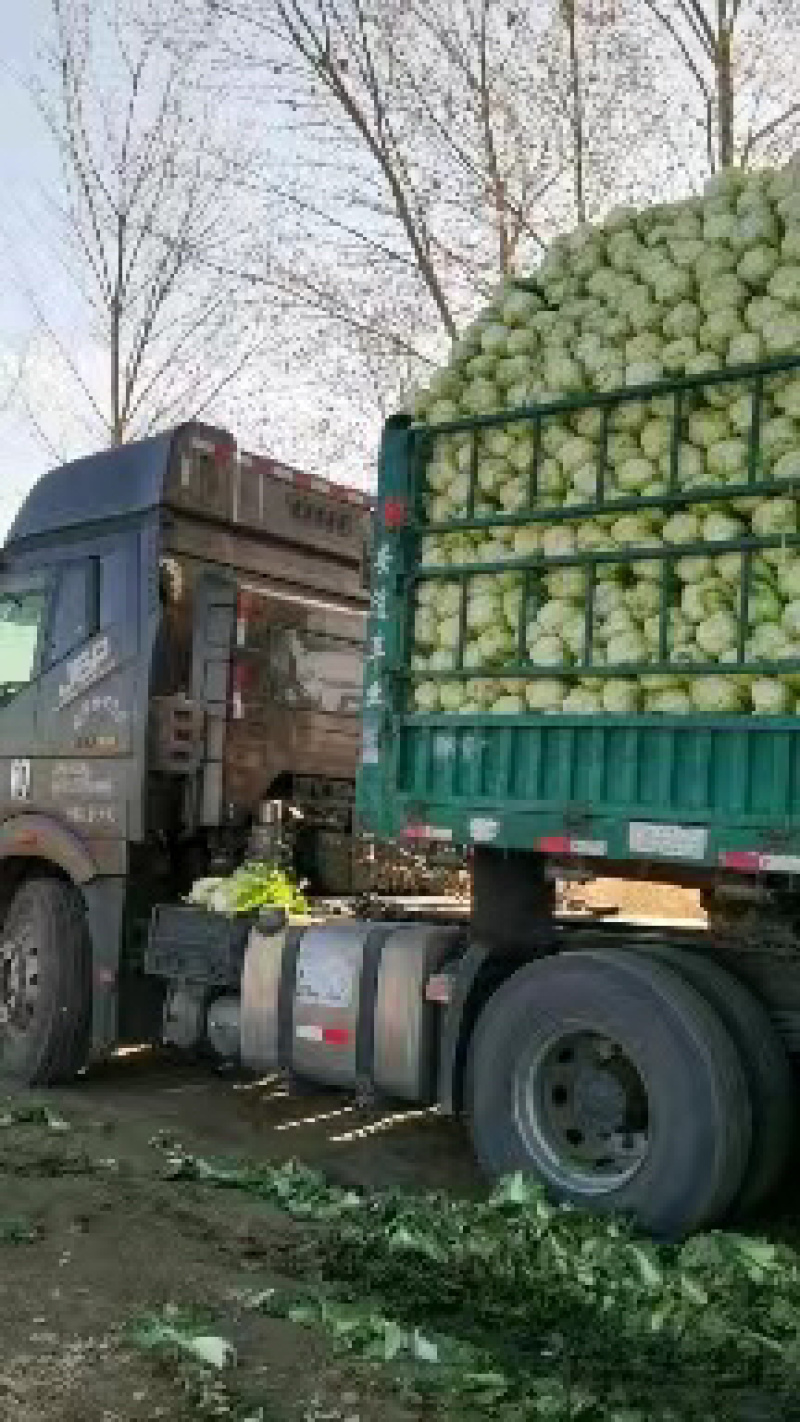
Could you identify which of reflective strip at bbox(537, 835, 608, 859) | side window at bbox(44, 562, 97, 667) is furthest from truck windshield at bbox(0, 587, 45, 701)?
reflective strip at bbox(537, 835, 608, 859)

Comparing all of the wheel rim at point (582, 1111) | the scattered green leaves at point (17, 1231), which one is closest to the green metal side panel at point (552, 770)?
the wheel rim at point (582, 1111)

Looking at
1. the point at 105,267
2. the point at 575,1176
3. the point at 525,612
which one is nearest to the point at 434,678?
the point at 525,612

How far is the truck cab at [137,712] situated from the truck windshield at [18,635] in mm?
16

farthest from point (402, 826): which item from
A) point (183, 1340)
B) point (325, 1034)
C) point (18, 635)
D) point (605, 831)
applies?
point (18, 635)

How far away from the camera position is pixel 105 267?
803 inches

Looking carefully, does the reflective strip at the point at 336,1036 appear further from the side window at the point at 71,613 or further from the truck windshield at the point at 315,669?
the side window at the point at 71,613

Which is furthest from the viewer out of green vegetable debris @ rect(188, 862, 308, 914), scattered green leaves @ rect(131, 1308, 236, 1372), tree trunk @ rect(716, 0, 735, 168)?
tree trunk @ rect(716, 0, 735, 168)

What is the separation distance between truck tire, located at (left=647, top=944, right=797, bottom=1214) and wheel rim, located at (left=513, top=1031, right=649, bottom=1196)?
396mm

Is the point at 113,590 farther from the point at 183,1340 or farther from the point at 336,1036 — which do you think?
the point at 183,1340

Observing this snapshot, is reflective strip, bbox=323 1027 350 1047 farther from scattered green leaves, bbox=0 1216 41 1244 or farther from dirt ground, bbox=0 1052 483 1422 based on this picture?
scattered green leaves, bbox=0 1216 41 1244

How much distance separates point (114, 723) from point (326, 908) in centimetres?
158

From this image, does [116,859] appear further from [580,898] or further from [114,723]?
[580,898]

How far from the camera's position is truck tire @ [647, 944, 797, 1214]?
560 cm

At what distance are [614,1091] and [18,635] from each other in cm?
500
